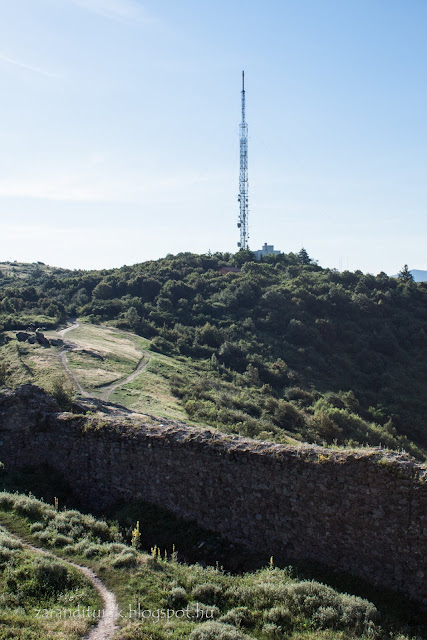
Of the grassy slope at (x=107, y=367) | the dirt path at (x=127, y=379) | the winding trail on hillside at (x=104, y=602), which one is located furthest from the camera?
the dirt path at (x=127, y=379)

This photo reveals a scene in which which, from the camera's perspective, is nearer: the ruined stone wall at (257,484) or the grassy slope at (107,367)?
the ruined stone wall at (257,484)

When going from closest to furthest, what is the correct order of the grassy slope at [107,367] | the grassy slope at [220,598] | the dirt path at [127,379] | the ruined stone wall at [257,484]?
the grassy slope at [220,598]
the ruined stone wall at [257,484]
the grassy slope at [107,367]
the dirt path at [127,379]

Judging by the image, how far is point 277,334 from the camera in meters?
52.8

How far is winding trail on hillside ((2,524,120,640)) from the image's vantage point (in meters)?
6.80

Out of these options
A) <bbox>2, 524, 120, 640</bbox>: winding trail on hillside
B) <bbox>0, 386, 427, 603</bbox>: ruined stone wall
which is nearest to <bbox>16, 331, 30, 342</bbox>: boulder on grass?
<bbox>0, 386, 427, 603</bbox>: ruined stone wall

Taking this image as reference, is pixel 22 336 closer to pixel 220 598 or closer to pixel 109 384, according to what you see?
pixel 109 384

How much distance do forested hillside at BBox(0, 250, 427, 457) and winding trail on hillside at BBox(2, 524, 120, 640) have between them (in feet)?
52.3

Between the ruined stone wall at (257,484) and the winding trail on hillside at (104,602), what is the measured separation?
274cm

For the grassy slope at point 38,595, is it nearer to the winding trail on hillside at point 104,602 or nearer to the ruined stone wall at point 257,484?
the winding trail on hillside at point 104,602

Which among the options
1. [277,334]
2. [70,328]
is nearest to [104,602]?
[70,328]

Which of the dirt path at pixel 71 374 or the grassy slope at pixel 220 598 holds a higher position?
the dirt path at pixel 71 374

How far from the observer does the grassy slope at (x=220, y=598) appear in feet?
23.5

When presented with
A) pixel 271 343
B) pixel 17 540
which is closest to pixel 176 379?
pixel 271 343

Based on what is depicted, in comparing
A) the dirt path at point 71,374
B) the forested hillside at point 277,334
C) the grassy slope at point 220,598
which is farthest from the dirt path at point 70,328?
the grassy slope at point 220,598
